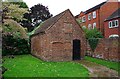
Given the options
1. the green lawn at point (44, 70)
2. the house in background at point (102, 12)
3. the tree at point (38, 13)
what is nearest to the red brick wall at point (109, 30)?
the house in background at point (102, 12)

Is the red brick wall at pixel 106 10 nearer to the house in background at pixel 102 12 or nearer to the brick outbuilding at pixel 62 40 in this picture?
the house in background at pixel 102 12

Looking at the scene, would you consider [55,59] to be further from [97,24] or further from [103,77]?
[97,24]

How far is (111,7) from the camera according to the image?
48.6m

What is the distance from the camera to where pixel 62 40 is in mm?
27578

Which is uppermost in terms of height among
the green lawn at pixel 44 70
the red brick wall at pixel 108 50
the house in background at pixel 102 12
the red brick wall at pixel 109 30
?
the house in background at pixel 102 12

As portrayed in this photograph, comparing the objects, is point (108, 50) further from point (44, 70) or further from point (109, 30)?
point (109, 30)

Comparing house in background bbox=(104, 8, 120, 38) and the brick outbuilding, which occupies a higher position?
house in background bbox=(104, 8, 120, 38)

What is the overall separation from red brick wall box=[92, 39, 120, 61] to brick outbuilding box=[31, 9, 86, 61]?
7.82 ft

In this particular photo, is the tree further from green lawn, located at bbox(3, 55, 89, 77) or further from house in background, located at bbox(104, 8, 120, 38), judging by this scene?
green lawn, located at bbox(3, 55, 89, 77)

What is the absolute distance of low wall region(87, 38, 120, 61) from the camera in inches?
975

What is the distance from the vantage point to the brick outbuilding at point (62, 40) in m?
26.8

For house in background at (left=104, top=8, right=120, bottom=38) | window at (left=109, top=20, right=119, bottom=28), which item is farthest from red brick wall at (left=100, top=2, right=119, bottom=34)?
window at (left=109, top=20, right=119, bottom=28)

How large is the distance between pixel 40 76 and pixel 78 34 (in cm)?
→ 1396

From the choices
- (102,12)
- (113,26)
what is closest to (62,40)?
(113,26)
